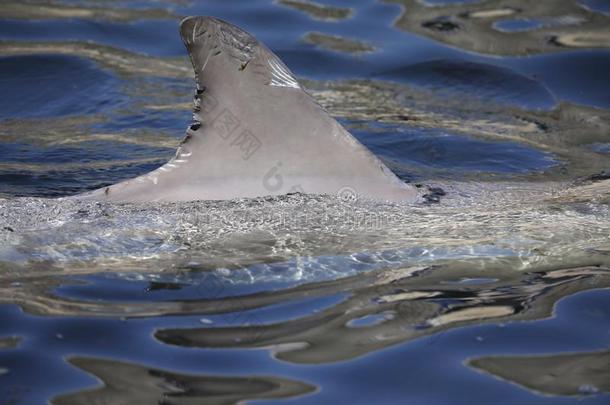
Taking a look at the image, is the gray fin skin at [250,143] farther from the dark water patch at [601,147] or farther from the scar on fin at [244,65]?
the dark water patch at [601,147]

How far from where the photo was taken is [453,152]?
673cm

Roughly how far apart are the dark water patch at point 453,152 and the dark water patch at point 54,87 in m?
1.96

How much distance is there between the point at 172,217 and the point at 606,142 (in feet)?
12.0

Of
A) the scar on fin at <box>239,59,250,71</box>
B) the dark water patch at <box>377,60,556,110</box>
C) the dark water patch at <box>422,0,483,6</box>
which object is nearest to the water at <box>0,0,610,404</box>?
the scar on fin at <box>239,59,250,71</box>

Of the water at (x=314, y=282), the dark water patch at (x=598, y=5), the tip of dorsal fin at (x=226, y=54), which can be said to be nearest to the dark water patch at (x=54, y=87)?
the water at (x=314, y=282)

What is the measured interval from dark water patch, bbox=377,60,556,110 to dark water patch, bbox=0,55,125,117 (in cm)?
216

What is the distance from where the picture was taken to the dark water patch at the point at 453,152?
21.4ft

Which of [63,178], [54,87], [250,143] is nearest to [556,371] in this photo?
[250,143]

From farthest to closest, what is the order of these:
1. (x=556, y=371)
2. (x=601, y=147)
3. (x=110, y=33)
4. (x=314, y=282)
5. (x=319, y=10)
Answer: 1. (x=319, y=10)
2. (x=110, y=33)
3. (x=601, y=147)
4. (x=314, y=282)
5. (x=556, y=371)

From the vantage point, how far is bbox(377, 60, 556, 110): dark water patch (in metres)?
7.85

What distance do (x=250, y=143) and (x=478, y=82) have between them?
3.73 m

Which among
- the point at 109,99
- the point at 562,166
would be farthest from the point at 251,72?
the point at 109,99

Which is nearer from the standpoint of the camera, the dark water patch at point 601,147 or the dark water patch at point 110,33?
the dark water patch at point 601,147

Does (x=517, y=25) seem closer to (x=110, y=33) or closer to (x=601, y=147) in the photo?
(x=601, y=147)
